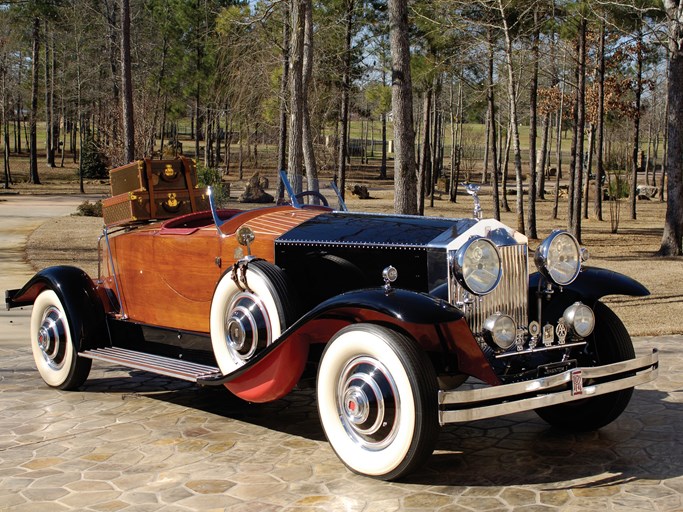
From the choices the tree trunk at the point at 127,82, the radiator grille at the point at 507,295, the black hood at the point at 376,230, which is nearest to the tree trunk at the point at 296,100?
the tree trunk at the point at 127,82

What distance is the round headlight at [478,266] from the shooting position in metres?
4.50

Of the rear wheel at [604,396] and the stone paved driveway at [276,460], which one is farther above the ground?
the rear wheel at [604,396]

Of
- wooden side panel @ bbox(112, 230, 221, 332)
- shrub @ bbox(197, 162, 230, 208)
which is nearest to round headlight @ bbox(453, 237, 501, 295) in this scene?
wooden side panel @ bbox(112, 230, 221, 332)

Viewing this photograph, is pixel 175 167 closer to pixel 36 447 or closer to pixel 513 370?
pixel 36 447

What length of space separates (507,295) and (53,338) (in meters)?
3.62

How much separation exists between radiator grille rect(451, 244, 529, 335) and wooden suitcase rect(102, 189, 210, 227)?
310 centimetres

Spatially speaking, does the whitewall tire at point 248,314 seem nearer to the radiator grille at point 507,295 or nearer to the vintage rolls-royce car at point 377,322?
the vintage rolls-royce car at point 377,322

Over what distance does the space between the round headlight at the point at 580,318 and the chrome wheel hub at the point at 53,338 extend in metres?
3.78

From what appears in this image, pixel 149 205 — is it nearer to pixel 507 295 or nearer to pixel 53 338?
pixel 53 338

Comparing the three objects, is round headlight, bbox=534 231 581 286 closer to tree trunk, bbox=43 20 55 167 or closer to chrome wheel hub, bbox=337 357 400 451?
chrome wheel hub, bbox=337 357 400 451

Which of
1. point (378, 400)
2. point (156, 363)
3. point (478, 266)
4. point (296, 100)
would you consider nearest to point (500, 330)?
point (478, 266)

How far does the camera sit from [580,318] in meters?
4.92

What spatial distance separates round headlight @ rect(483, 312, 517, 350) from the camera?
449 cm

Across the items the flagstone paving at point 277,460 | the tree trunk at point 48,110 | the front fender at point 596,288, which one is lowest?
the flagstone paving at point 277,460
